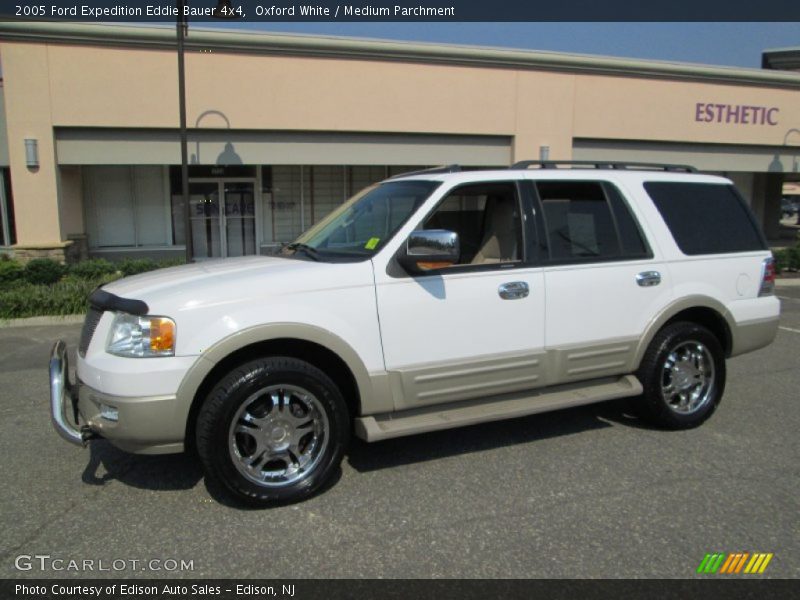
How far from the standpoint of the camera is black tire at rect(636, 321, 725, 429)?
4566mm

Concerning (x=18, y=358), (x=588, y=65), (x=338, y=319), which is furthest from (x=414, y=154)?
(x=338, y=319)

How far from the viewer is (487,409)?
4012 mm

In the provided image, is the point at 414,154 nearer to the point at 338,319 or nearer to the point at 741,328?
the point at 741,328

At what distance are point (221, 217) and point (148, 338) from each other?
45.6 feet

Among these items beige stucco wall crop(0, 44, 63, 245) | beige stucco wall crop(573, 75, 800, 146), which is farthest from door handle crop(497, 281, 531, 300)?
beige stucco wall crop(573, 75, 800, 146)

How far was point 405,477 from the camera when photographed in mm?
3918

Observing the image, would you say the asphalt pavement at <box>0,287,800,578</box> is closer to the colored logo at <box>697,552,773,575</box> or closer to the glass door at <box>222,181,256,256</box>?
the colored logo at <box>697,552,773,575</box>

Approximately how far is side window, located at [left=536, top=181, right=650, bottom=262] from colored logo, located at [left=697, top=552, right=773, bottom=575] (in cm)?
202

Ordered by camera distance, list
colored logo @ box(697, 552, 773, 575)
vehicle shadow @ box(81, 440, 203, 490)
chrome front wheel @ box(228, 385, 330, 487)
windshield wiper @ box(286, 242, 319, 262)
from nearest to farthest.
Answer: colored logo @ box(697, 552, 773, 575) → chrome front wheel @ box(228, 385, 330, 487) → vehicle shadow @ box(81, 440, 203, 490) → windshield wiper @ box(286, 242, 319, 262)

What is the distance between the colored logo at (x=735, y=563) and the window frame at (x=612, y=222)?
200 cm

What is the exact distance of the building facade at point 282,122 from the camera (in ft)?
41.6

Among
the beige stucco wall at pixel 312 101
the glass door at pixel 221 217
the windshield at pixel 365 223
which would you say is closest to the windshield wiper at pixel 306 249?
the windshield at pixel 365 223
